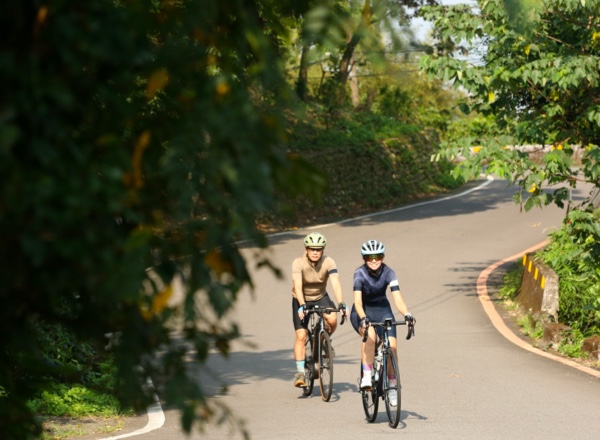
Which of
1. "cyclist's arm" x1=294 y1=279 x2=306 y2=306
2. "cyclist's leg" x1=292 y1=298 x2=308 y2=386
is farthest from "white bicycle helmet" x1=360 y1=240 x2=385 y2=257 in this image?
"cyclist's leg" x1=292 y1=298 x2=308 y2=386

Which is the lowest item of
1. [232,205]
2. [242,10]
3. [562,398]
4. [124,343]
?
[562,398]

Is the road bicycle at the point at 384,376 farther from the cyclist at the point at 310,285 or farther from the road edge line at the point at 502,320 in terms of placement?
the road edge line at the point at 502,320

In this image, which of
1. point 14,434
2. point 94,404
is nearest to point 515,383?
point 94,404

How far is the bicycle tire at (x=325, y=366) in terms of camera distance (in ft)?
39.9

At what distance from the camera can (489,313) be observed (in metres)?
18.5

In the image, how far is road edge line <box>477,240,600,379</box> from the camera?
14.3 meters

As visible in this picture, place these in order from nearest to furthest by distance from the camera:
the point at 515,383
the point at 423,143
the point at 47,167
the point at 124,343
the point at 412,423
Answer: the point at 47,167 → the point at 124,343 → the point at 412,423 → the point at 515,383 → the point at 423,143

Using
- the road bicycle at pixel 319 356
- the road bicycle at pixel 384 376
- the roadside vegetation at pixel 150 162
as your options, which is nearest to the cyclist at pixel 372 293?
the road bicycle at pixel 384 376

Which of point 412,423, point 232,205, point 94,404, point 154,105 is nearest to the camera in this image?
point 232,205

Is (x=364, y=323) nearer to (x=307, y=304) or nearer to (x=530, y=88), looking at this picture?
(x=307, y=304)

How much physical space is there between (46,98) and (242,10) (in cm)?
63

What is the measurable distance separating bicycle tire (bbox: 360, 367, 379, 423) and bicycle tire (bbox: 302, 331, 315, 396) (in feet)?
4.47

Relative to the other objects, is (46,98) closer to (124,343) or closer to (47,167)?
(47,167)

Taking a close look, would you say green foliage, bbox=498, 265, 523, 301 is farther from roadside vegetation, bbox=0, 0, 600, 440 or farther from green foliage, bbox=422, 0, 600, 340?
roadside vegetation, bbox=0, 0, 600, 440
